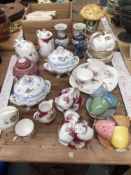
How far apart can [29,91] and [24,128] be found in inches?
4.9

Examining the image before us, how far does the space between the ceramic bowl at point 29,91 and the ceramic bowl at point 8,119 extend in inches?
2.1

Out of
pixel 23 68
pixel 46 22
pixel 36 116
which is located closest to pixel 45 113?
pixel 36 116

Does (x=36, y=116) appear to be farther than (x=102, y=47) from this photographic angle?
No

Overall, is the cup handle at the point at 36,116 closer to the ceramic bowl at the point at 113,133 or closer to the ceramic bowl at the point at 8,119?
the ceramic bowl at the point at 8,119

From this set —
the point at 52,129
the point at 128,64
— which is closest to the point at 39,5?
the point at 128,64

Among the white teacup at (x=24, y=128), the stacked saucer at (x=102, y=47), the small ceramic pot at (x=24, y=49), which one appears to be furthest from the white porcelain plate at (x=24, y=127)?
the stacked saucer at (x=102, y=47)

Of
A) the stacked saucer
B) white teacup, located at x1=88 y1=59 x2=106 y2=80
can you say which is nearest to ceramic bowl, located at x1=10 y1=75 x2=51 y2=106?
white teacup, located at x1=88 y1=59 x2=106 y2=80

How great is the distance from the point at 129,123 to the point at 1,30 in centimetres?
77

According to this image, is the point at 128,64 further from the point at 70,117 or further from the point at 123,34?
the point at 70,117

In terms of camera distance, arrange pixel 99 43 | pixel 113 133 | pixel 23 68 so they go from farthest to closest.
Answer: pixel 99 43 < pixel 23 68 < pixel 113 133

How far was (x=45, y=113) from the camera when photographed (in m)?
0.79

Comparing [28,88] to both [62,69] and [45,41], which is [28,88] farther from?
[45,41]

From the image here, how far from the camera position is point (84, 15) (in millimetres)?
→ 1226

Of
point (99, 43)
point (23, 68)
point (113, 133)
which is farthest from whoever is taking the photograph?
point (99, 43)
